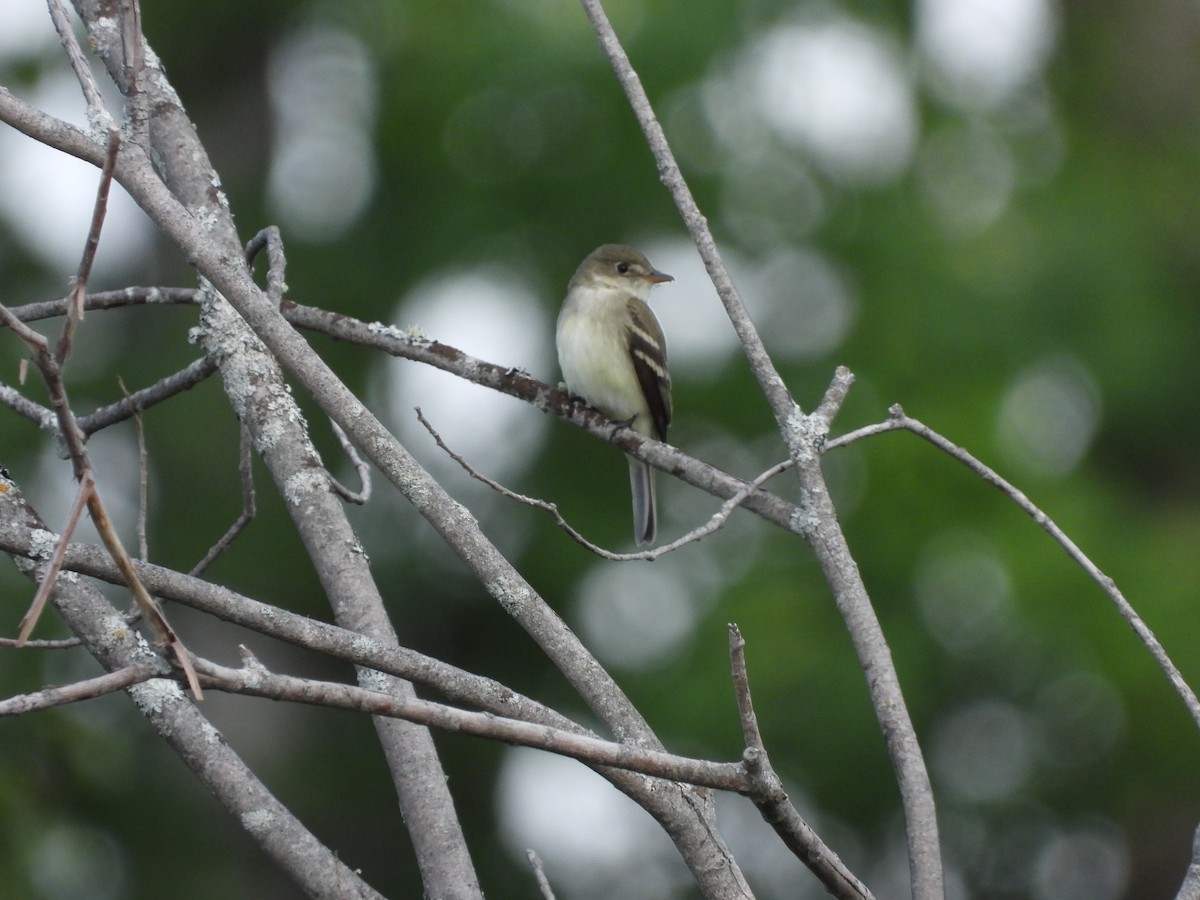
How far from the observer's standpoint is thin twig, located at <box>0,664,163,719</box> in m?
1.71

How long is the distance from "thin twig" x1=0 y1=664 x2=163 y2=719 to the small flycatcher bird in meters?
5.90

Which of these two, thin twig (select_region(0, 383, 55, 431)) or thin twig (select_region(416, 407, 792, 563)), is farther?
thin twig (select_region(0, 383, 55, 431))

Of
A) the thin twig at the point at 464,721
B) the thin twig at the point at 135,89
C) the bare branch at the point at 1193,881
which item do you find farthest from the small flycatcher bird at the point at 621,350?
the thin twig at the point at 464,721

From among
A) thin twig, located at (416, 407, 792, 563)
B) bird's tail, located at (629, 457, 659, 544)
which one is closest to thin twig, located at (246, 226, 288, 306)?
thin twig, located at (416, 407, 792, 563)

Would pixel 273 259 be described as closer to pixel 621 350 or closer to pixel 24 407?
pixel 24 407

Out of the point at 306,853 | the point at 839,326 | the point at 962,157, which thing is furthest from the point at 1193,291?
the point at 306,853

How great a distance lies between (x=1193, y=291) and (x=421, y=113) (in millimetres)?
6537

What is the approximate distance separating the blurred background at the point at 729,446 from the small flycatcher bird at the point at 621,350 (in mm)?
1658

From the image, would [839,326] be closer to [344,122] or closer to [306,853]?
[344,122]

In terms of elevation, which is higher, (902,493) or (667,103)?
(667,103)

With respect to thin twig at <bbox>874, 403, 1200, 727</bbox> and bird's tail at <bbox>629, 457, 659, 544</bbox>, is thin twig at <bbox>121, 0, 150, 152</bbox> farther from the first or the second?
bird's tail at <bbox>629, 457, 659, 544</bbox>

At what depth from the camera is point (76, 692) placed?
1.72 metres

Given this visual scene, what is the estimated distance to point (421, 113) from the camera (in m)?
11.1

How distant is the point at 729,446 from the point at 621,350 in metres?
2.81
